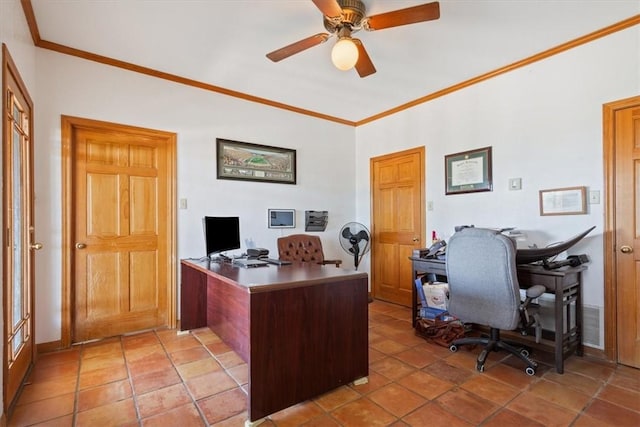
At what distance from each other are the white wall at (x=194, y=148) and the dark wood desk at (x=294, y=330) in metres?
1.48

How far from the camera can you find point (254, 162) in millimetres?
3834

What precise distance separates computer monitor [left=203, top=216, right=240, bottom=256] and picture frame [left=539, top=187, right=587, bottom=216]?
9.45 feet

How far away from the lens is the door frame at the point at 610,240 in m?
2.44

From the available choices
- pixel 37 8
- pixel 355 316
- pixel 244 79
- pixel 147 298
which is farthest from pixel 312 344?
pixel 37 8

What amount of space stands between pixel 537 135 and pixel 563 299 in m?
1.47

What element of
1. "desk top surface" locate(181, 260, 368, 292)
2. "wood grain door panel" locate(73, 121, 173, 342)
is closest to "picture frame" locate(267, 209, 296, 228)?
Answer: "wood grain door panel" locate(73, 121, 173, 342)

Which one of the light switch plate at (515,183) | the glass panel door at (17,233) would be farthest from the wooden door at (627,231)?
the glass panel door at (17,233)

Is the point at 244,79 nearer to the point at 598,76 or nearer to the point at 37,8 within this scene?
the point at 37,8

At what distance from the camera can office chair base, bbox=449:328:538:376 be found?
7.43ft

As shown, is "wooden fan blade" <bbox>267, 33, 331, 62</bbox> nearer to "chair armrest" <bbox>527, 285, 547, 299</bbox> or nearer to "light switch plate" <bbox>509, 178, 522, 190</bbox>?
"light switch plate" <bbox>509, 178, 522, 190</bbox>

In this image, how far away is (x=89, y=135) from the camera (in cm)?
295

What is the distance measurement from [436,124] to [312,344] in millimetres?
2979

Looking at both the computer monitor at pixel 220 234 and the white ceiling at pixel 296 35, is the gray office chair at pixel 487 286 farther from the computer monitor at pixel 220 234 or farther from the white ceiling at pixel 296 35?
the computer monitor at pixel 220 234

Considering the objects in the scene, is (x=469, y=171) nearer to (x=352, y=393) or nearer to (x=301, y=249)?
(x=301, y=249)
